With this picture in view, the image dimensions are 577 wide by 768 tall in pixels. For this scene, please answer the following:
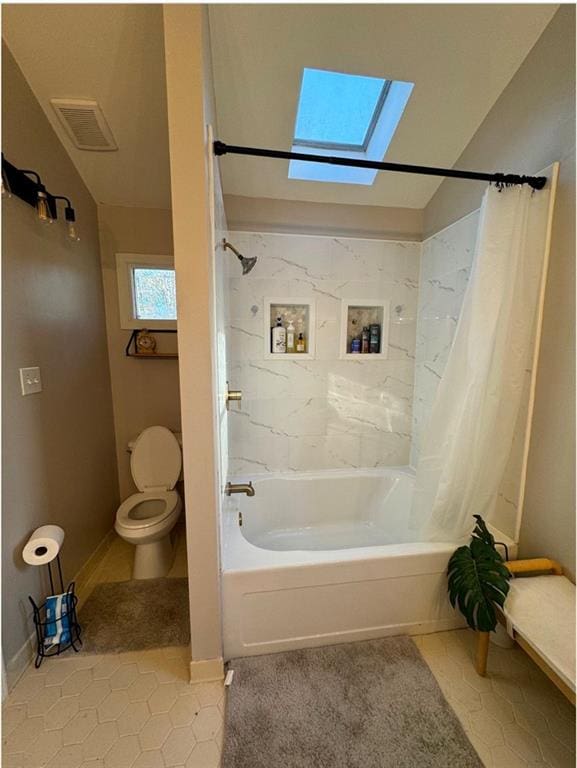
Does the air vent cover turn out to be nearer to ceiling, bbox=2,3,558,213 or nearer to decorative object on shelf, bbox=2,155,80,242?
ceiling, bbox=2,3,558,213

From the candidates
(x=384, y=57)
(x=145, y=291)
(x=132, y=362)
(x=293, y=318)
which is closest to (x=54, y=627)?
(x=132, y=362)

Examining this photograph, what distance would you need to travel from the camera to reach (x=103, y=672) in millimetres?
1361

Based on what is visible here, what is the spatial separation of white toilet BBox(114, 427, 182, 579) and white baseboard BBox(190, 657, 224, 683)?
70cm

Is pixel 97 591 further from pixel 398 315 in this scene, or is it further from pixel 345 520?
pixel 398 315

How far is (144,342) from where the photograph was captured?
2.25 metres

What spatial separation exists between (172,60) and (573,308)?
1702 mm

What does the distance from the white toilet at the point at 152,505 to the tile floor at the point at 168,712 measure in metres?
0.50

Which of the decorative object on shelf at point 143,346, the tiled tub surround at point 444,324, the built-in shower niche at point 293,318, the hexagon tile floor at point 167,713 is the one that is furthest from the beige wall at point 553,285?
the decorative object on shelf at point 143,346

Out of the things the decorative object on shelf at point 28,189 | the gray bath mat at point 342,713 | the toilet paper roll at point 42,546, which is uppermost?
the decorative object on shelf at point 28,189

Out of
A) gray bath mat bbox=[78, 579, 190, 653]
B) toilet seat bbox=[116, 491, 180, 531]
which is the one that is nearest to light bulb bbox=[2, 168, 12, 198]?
toilet seat bbox=[116, 491, 180, 531]

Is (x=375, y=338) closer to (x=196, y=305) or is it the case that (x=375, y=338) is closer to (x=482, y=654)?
(x=196, y=305)

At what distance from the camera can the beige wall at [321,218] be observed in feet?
6.94

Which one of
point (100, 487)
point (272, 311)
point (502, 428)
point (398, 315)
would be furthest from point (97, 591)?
point (398, 315)

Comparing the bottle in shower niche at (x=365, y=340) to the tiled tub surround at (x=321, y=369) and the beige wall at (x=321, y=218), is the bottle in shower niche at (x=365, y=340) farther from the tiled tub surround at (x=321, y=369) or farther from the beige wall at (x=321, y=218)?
the beige wall at (x=321, y=218)
